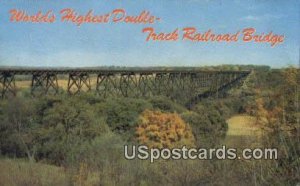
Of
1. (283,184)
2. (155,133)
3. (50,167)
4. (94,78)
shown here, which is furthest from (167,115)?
(283,184)

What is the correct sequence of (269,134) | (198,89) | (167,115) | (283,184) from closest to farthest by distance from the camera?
(283,184)
(269,134)
(167,115)
(198,89)

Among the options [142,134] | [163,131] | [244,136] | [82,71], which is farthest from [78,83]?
[244,136]

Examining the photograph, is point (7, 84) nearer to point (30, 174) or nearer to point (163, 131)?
point (163, 131)

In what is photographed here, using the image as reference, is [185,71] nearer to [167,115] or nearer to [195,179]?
[167,115]

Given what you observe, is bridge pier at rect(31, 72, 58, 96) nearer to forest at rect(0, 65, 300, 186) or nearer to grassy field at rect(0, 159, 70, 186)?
forest at rect(0, 65, 300, 186)

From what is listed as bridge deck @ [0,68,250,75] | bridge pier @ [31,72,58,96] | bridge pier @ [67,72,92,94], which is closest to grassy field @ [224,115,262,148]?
bridge deck @ [0,68,250,75]

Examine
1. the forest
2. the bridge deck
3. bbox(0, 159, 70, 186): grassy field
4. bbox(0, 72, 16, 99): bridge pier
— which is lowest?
bbox(0, 159, 70, 186): grassy field

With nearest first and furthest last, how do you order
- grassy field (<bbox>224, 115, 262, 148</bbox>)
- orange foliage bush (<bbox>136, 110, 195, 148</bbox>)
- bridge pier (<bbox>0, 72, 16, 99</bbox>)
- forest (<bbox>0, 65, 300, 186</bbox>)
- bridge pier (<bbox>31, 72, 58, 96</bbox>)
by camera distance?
1. forest (<bbox>0, 65, 300, 186</bbox>)
2. grassy field (<bbox>224, 115, 262, 148</bbox>)
3. orange foliage bush (<bbox>136, 110, 195, 148</bbox>)
4. bridge pier (<bbox>0, 72, 16, 99</bbox>)
5. bridge pier (<bbox>31, 72, 58, 96</bbox>)
